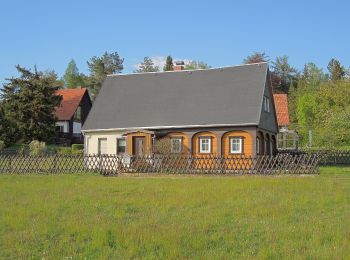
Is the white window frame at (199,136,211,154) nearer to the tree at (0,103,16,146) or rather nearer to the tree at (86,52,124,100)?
the tree at (0,103,16,146)

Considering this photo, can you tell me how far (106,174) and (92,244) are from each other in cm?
1784

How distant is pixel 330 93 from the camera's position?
4575 cm

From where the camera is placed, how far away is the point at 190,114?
3108 cm

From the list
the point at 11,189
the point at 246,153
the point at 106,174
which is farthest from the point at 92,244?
the point at 246,153

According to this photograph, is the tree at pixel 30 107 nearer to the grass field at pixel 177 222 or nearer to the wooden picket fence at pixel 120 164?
the wooden picket fence at pixel 120 164

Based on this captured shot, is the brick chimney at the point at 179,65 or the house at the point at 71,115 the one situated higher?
the brick chimney at the point at 179,65

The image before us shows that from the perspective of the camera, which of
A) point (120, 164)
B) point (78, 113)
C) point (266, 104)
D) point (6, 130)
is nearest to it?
point (120, 164)

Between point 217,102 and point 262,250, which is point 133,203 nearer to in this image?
point 262,250

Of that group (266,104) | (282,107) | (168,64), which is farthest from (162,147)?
(168,64)

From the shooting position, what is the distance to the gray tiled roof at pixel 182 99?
3033cm

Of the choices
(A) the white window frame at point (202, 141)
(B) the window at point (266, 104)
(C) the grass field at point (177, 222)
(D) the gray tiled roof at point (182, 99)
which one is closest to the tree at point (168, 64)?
(D) the gray tiled roof at point (182, 99)

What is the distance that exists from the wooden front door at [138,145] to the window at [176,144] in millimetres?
1980

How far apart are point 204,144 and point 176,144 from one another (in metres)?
1.89

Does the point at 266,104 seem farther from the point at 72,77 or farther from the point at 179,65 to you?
the point at 72,77
